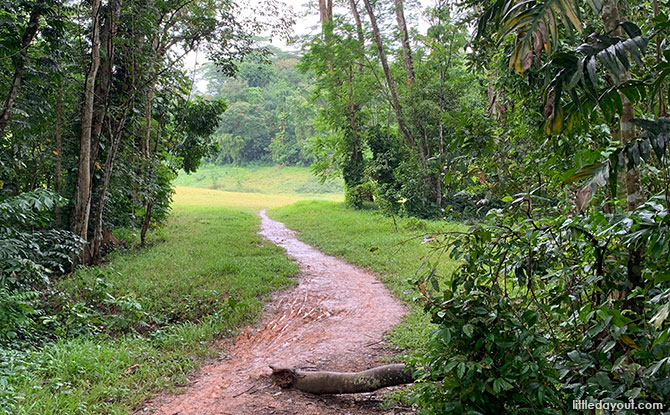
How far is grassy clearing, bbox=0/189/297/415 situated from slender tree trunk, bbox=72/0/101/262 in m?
1.12

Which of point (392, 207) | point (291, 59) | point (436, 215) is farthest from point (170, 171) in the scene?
point (291, 59)

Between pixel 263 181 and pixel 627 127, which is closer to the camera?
pixel 627 127

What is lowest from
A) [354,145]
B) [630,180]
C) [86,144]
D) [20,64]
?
[630,180]

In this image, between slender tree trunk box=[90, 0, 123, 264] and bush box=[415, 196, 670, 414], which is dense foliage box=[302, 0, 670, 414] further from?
slender tree trunk box=[90, 0, 123, 264]

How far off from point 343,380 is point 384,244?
6.60 meters

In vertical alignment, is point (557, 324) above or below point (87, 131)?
below

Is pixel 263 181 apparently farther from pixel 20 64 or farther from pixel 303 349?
pixel 303 349

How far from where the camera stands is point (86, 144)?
7.61m

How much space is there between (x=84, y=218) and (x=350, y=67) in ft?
41.9

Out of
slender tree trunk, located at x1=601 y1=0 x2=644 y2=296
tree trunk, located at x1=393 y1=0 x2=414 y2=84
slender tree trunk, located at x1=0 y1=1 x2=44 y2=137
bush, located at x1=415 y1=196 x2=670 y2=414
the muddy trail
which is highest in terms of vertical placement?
tree trunk, located at x1=393 y1=0 x2=414 y2=84

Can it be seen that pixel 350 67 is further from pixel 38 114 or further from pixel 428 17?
pixel 38 114

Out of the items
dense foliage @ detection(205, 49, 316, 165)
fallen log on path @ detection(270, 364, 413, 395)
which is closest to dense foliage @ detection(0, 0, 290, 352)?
fallen log on path @ detection(270, 364, 413, 395)

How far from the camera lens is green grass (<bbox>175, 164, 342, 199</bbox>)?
1688 inches

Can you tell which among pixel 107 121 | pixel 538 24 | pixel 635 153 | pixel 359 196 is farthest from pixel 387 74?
pixel 635 153
